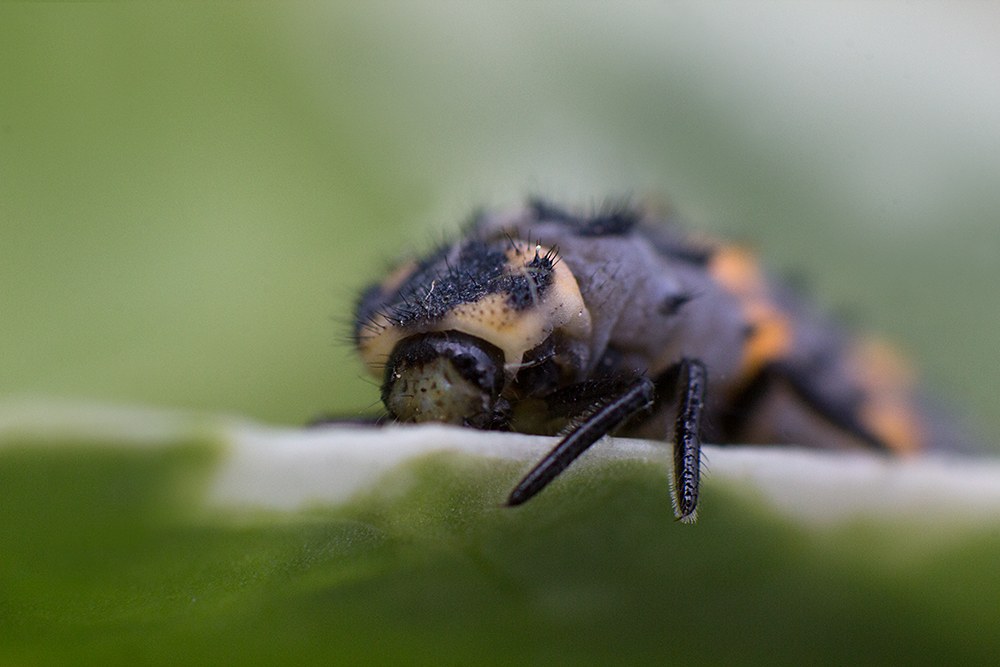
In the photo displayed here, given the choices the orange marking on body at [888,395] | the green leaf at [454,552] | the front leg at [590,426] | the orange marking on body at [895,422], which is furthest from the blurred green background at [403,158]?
the green leaf at [454,552]

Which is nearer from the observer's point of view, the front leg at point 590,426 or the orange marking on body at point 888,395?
the front leg at point 590,426

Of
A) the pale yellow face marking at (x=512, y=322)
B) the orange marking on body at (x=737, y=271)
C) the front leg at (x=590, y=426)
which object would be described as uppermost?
the orange marking on body at (x=737, y=271)

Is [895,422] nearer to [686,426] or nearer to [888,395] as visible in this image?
[888,395]

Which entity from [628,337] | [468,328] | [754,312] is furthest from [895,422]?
[468,328]

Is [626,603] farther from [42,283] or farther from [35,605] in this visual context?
[42,283]

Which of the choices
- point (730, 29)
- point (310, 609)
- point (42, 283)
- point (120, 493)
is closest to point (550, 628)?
point (310, 609)

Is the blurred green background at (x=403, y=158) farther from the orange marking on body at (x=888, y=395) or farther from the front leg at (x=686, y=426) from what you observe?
the front leg at (x=686, y=426)

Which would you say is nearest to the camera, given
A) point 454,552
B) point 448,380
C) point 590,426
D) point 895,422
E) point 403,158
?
point 454,552
